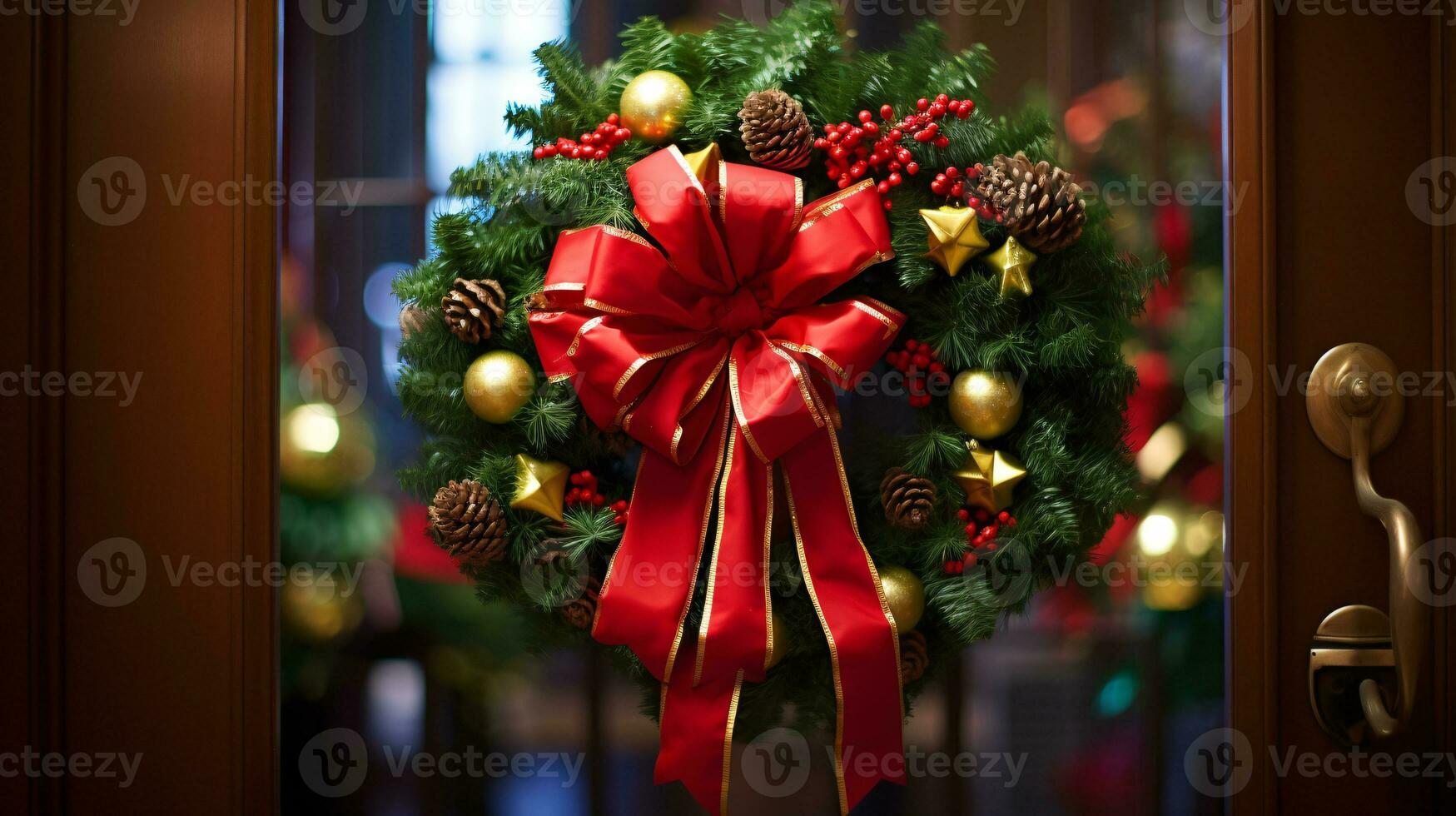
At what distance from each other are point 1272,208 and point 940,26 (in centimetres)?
38

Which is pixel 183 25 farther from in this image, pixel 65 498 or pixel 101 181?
pixel 65 498

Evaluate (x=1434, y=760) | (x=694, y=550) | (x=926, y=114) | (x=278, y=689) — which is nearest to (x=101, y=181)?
(x=278, y=689)

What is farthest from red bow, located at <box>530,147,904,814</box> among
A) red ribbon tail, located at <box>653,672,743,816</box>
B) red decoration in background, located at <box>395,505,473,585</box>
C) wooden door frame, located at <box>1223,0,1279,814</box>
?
wooden door frame, located at <box>1223,0,1279,814</box>

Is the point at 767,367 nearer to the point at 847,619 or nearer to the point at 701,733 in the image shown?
the point at 847,619

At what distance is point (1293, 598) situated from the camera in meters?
0.87

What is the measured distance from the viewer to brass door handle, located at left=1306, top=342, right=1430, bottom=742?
82cm

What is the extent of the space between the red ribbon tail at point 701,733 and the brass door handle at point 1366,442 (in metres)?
0.57

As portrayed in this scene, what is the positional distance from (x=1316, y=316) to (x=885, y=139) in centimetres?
46

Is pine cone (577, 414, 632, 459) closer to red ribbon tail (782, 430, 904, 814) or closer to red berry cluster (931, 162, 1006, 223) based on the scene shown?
red ribbon tail (782, 430, 904, 814)

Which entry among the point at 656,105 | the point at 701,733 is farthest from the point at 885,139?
the point at 701,733

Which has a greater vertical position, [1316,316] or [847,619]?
[1316,316]

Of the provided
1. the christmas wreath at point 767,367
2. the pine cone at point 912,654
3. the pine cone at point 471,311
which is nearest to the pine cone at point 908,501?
the christmas wreath at point 767,367

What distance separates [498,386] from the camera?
33.5 inches

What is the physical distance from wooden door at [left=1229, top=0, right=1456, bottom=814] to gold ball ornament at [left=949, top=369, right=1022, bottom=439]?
227 millimetres
